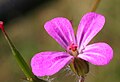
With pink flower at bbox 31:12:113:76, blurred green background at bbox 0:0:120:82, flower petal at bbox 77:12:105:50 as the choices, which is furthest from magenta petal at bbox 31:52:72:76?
blurred green background at bbox 0:0:120:82

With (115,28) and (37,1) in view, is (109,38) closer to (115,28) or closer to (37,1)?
(115,28)

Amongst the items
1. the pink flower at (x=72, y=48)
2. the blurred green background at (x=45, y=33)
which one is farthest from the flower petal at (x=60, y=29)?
the blurred green background at (x=45, y=33)

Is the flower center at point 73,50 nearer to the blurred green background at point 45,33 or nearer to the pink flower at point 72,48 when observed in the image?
the pink flower at point 72,48

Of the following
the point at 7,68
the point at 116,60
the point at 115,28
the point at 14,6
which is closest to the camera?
the point at 116,60

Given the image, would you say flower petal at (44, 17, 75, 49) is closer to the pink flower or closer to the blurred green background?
the pink flower

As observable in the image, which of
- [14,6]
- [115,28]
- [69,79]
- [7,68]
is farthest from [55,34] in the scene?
[14,6]

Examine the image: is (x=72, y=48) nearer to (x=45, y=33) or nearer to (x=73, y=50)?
(x=73, y=50)
